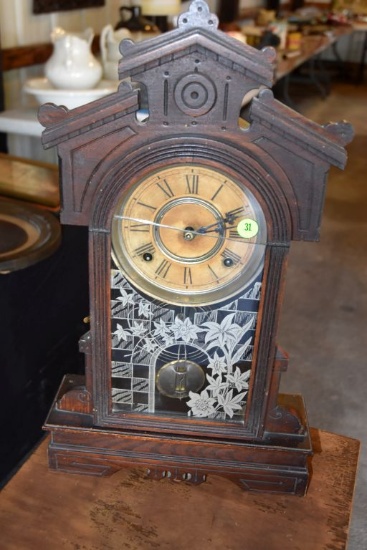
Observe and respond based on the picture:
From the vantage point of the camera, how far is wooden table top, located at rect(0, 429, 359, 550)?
0.75m

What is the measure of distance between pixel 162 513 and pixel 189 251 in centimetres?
34

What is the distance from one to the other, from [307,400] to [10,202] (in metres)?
1.04

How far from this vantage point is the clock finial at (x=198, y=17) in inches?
24.1

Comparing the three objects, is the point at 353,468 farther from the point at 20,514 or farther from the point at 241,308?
the point at 20,514

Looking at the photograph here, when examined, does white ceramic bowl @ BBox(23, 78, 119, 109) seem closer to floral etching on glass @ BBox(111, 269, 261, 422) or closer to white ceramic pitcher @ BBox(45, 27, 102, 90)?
white ceramic pitcher @ BBox(45, 27, 102, 90)

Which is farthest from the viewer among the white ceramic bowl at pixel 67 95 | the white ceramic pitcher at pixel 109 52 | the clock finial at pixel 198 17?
the white ceramic pitcher at pixel 109 52

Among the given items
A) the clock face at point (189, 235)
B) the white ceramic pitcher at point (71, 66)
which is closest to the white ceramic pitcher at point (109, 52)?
the white ceramic pitcher at point (71, 66)

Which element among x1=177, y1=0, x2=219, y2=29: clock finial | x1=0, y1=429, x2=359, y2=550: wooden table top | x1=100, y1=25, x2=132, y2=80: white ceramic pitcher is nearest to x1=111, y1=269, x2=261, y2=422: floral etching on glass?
x1=0, y1=429, x2=359, y2=550: wooden table top

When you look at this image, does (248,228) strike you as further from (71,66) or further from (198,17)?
(71,66)

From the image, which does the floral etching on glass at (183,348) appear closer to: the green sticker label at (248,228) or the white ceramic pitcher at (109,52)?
the green sticker label at (248,228)

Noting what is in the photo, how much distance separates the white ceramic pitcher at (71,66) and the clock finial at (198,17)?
114 centimetres

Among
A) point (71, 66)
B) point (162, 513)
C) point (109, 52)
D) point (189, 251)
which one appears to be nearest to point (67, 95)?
point (71, 66)

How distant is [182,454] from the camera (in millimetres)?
812

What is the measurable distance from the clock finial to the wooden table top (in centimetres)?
58
